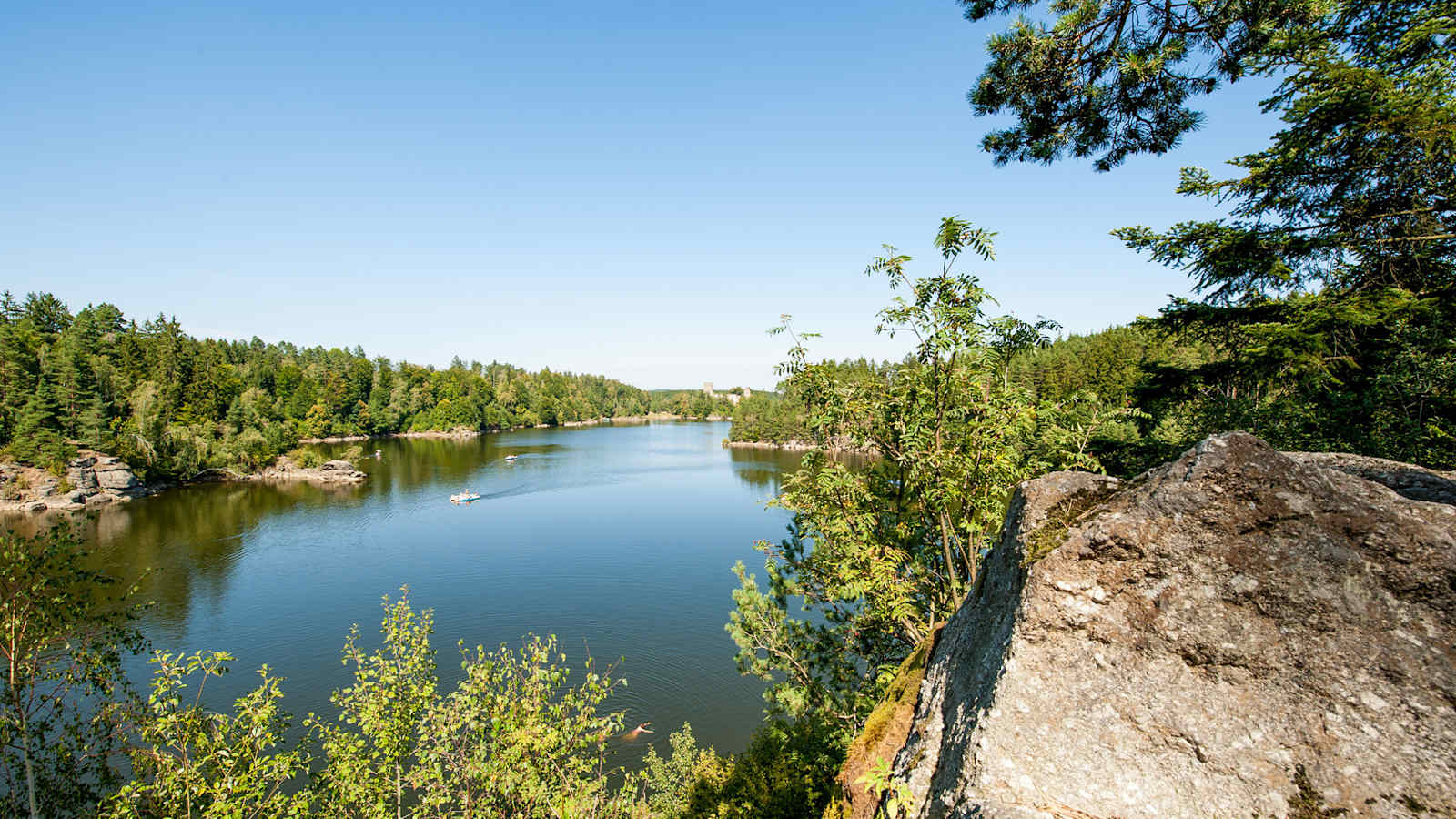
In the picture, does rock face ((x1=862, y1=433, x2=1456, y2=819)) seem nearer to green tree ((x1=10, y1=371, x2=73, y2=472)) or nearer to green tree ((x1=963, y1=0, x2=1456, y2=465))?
green tree ((x1=963, y1=0, x2=1456, y2=465))

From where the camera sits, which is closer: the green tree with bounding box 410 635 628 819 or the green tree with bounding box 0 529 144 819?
the green tree with bounding box 0 529 144 819

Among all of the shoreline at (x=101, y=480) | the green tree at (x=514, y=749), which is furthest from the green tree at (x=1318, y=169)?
the shoreline at (x=101, y=480)

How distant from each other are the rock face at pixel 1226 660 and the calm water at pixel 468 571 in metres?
19.1

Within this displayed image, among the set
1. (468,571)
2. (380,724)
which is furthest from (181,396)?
(380,724)

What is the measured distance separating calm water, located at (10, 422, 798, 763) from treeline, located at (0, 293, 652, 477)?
7117 millimetres

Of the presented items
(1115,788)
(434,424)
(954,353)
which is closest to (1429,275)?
(954,353)

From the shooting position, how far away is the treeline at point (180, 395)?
5359 cm

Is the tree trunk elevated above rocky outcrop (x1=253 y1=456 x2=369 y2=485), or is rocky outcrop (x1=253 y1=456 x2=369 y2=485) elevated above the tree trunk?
the tree trunk

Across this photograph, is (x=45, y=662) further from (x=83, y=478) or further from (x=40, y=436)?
(x=40, y=436)

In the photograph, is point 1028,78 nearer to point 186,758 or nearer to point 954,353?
point 954,353

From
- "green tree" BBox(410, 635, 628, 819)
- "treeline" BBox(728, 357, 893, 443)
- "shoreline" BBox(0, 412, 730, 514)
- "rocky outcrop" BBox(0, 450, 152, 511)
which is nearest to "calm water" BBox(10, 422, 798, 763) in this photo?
"shoreline" BBox(0, 412, 730, 514)

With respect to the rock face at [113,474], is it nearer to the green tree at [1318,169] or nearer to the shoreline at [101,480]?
the shoreline at [101,480]

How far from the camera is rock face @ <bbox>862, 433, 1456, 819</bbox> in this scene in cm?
238

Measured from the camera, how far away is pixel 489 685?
917 centimetres
